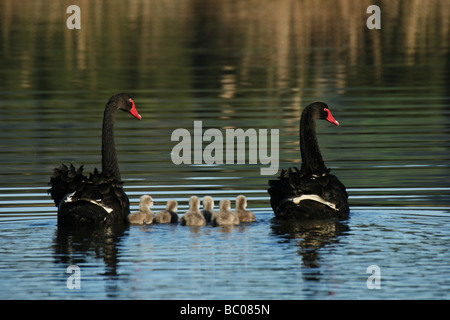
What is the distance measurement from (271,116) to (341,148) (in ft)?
12.5

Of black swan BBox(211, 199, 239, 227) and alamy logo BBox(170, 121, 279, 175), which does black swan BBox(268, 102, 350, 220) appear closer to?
black swan BBox(211, 199, 239, 227)

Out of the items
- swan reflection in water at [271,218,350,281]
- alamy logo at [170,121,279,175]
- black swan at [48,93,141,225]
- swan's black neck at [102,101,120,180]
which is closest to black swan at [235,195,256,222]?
swan reflection in water at [271,218,350,281]

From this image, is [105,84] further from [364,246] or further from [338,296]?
[338,296]

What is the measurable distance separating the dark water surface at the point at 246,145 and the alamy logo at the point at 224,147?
0.85 feet

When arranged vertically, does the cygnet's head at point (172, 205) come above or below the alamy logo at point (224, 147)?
below

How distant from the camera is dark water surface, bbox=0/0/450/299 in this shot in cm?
1093

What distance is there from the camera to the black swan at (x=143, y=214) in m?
13.9

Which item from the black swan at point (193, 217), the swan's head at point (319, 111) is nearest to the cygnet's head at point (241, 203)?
the black swan at point (193, 217)

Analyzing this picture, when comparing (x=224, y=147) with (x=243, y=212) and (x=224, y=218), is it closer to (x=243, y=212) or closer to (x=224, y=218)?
(x=243, y=212)

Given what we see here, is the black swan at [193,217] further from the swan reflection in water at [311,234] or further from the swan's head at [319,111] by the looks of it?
the swan's head at [319,111]

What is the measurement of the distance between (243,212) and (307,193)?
0.86 metres

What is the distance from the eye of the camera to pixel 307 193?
1390 centimetres

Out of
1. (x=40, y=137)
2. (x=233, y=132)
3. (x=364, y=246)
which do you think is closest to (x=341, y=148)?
(x=233, y=132)

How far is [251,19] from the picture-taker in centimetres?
4625
